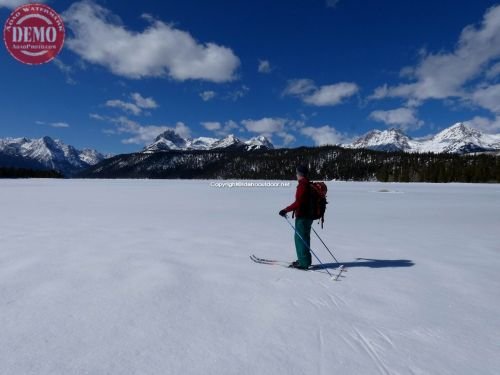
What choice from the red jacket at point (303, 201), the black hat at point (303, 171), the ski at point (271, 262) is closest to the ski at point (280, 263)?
the ski at point (271, 262)

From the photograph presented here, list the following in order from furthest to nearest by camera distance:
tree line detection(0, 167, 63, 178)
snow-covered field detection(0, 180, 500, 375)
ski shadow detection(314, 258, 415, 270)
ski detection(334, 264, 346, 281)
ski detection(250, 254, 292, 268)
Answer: tree line detection(0, 167, 63, 178) < ski shadow detection(314, 258, 415, 270) < ski detection(250, 254, 292, 268) < ski detection(334, 264, 346, 281) < snow-covered field detection(0, 180, 500, 375)

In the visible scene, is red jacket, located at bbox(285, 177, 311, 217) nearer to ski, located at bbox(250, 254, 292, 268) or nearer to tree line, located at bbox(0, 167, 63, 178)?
ski, located at bbox(250, 254, 292, 268)

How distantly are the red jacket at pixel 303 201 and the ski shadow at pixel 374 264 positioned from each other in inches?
53.6

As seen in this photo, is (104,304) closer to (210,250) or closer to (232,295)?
(232,295)

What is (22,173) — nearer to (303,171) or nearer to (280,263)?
(280,263)

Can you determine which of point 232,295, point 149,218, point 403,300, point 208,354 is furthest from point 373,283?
point 149,218

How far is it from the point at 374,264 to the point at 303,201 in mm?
2488

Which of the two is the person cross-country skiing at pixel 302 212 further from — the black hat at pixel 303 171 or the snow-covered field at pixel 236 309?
the snow-covered field at pixel 236 309

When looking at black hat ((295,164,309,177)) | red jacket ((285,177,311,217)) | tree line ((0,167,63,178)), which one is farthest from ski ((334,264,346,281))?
tree line ((0,167,63,178))

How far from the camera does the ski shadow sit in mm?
8039

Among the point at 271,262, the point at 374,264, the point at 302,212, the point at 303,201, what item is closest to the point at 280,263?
the point at 271,262

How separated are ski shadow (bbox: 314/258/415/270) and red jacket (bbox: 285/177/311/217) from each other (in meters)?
1.36

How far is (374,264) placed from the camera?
8234 millimetres

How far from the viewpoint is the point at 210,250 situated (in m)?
9.22
